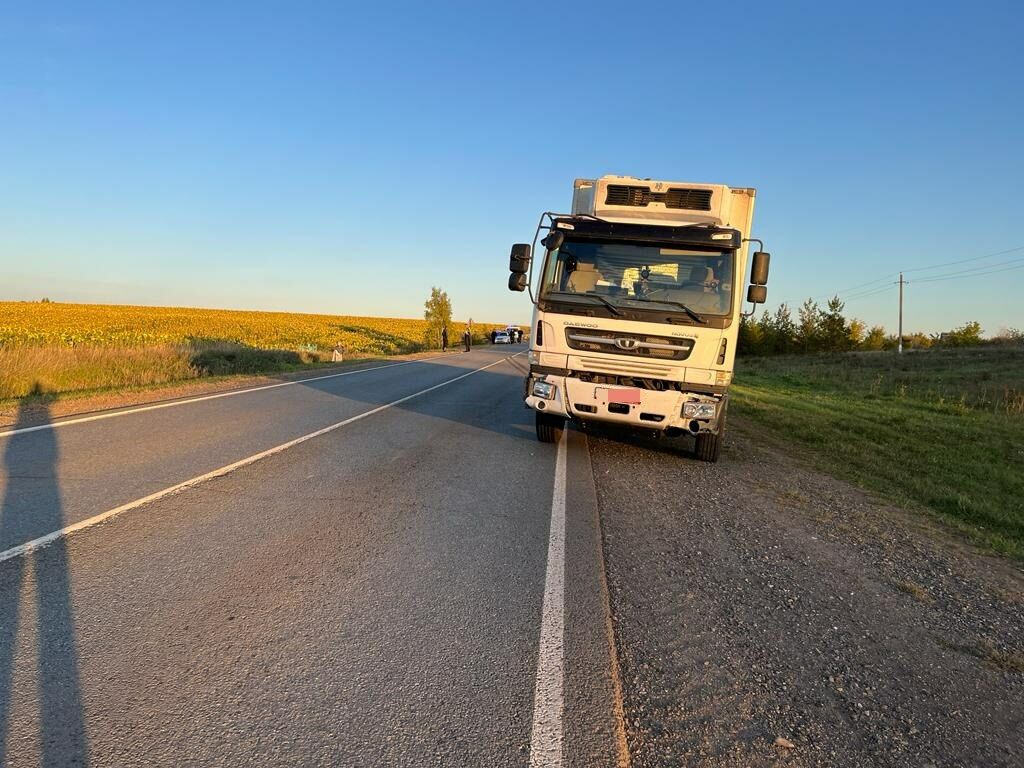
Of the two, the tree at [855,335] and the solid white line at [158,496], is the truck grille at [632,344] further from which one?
the tree at [855,335]

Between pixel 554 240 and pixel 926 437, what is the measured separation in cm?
890

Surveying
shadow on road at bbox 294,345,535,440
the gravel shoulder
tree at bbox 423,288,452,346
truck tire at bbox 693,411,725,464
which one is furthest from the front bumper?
tree at bbox 423,288,452,346

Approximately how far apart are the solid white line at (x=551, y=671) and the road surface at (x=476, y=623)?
0.01 meters

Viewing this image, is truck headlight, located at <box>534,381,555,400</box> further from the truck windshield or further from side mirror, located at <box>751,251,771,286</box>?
side mirror, located at <box>751,251,771,286</box>

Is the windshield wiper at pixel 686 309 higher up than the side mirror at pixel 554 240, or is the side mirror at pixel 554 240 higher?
the side mirror at pixel 554 240

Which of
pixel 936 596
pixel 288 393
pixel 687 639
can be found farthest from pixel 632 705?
pixel 288 393

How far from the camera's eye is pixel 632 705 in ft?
8.64

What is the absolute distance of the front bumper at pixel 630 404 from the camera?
23.4 ft

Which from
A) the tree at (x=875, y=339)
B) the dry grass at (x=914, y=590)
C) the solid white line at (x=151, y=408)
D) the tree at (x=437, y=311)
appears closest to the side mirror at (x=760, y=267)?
the dry grass at (x=914, y=590)

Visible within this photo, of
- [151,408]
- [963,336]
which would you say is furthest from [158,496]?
[963,336]

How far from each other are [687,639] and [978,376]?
2859cm

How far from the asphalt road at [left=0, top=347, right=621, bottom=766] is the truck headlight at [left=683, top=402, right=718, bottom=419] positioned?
5.40ft

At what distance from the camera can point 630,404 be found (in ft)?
23.7

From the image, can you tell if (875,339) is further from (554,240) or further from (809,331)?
(554,240)
